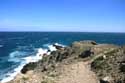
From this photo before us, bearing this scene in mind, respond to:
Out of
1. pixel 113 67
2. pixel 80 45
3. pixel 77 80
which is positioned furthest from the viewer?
pixel 80 45

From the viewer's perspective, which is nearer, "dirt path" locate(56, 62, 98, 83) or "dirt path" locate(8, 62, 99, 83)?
"dirt path" locate(8, 62, 99, 83)

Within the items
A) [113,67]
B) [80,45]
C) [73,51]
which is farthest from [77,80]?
[80,45]

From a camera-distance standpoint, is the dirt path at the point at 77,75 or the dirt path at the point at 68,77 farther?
the dirt path at the point at 77,75

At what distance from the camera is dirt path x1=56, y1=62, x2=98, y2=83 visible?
21.5 m

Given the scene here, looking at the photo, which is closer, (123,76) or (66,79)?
(123,76)

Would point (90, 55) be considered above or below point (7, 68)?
above

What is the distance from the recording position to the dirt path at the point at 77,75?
70.6 feet

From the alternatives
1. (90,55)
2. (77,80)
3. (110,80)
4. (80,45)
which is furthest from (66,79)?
(80,45)

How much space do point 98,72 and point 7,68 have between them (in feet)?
97.0

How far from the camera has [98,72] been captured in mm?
23469

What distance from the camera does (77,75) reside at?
2344cm

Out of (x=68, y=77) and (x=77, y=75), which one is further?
(x=77, y=75)

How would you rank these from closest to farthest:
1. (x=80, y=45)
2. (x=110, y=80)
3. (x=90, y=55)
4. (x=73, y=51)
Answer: (x=110, y=80)
(x=90, y=55)
(x=73, y=51)
(x=80, y=45)

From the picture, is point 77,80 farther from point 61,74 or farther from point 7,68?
point 7,68
